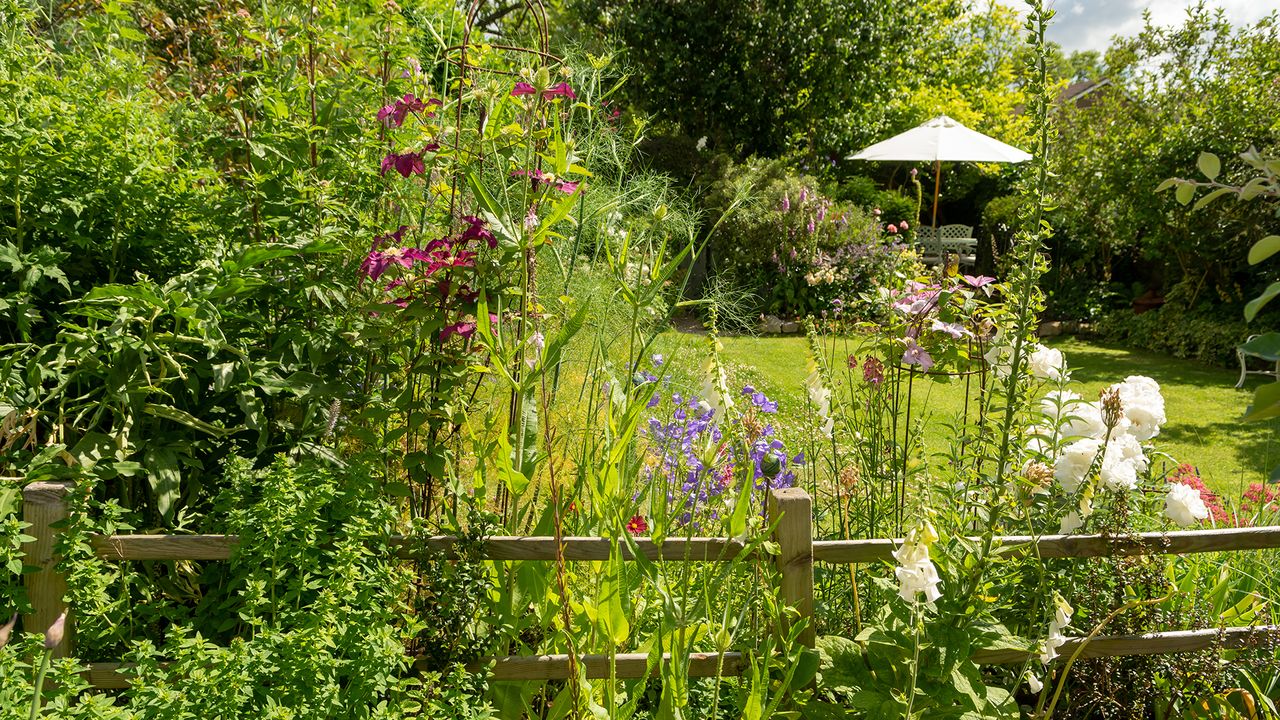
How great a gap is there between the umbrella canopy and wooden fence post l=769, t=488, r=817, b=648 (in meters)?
7.46

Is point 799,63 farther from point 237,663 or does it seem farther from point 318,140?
point 237,663

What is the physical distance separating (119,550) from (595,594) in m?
0.98

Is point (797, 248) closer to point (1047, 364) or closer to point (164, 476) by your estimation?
point (1047, 364)

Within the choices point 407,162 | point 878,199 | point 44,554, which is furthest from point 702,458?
point 878,199

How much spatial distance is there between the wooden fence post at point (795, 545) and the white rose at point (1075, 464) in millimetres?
600

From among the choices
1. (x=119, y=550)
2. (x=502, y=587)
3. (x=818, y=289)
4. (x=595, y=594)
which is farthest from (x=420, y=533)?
(x=818, y=289)

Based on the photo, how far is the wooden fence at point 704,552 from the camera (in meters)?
1.66

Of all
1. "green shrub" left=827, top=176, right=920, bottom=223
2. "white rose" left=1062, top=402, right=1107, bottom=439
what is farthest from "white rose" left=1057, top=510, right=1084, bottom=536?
"green shrub" left=827, top=176, right=920, bottom=223

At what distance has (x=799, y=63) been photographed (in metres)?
12.9

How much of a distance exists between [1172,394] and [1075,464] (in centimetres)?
625

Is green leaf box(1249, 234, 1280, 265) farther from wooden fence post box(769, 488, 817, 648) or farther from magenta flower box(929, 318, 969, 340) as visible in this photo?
magenta flower box(929, 318, 969, 340)

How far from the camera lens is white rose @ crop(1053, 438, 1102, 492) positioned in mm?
1917

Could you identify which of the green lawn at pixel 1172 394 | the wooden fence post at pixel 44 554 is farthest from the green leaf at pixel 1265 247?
the green lawn at pixel 1172 394

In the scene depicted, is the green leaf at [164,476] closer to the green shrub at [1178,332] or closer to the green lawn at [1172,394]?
the green lawn at [1172,394]
